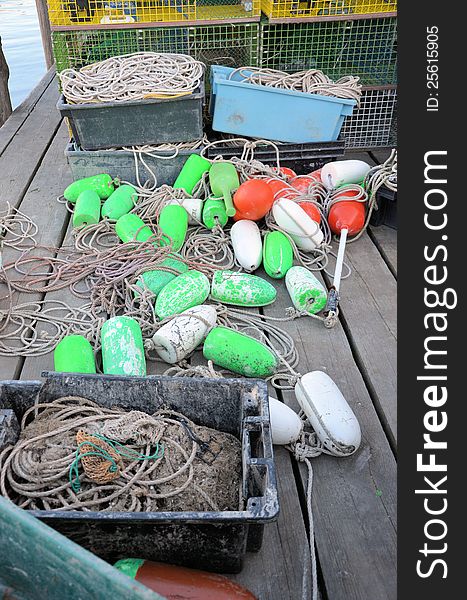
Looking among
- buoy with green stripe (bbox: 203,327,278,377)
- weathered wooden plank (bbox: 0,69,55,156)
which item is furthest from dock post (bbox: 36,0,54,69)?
buoy with green stripe (bbox: 203,327,278,377)

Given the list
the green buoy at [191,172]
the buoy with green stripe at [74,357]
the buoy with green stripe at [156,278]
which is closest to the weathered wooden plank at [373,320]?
the buoy with green stripe at [156,278]

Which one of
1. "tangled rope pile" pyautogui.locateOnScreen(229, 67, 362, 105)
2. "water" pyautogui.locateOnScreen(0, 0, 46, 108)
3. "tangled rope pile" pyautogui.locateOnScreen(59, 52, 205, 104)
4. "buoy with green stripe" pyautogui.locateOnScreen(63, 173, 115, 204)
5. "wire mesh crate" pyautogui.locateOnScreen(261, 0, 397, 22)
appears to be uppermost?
"wire mesh crate" pyautogui.locateOnScreen(261, 0, 397, 22)

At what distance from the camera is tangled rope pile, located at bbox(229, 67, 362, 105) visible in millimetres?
3613

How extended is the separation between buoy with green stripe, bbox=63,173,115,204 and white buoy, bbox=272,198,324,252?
108 cm

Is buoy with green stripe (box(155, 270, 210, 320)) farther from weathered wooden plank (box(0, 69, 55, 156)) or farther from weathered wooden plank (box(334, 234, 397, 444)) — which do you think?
weathered wooden plank (box(0, 69, 55, 156))

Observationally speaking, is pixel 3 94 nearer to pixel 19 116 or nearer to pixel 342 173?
pixel 19 116

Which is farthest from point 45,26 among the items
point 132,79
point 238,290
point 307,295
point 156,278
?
point 307,295

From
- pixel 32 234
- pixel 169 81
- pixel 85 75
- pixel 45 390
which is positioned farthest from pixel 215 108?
pixel 45 390

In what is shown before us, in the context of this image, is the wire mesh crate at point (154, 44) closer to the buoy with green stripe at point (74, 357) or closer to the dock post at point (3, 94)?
the dock post at point (3, 94)

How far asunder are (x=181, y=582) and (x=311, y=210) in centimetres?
215

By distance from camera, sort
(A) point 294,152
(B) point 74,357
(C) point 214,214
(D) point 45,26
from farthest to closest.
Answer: (D) point 45,26 → (A) point 294,152 → (C) point 214,214 → (B) point 74,357

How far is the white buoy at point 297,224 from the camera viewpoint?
294 cm

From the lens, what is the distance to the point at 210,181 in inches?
127

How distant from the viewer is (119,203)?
3273mm
